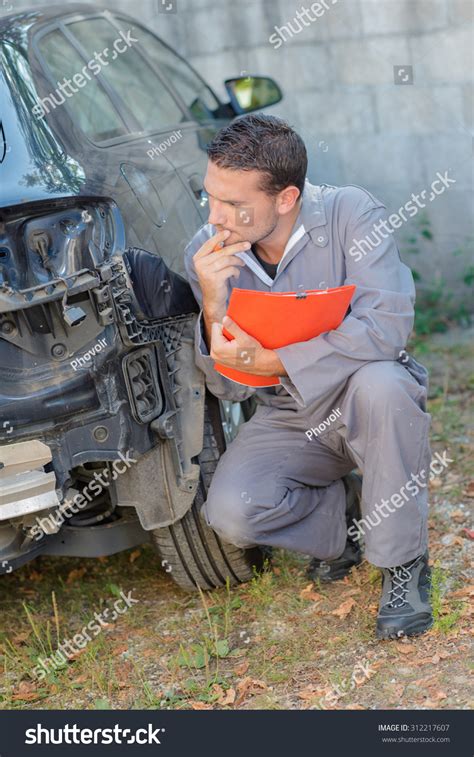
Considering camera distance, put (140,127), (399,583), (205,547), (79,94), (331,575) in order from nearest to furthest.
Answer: (399,583)
(205,547)
(331,575)
(79,94)
(140,127)

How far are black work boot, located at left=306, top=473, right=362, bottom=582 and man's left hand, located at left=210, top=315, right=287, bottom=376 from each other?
0.75 m

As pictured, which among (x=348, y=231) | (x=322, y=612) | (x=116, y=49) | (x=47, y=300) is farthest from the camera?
(x=116, y=49)

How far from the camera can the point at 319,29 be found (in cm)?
661

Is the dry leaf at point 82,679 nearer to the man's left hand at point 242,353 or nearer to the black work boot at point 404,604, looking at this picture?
the black work boot at point 404,604

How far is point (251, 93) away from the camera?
5.14 m

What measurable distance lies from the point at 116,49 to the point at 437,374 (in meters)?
2.50

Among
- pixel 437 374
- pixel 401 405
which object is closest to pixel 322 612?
pixel 401 405

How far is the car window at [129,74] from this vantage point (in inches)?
173

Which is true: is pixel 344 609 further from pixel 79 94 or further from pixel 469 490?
pixel 79 94

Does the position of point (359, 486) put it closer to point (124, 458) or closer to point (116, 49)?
point (124, 458)

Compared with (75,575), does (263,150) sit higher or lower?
higher

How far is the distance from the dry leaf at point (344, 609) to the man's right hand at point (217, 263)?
1.13 m

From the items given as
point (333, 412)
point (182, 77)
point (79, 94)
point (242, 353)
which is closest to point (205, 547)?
point (333, 412)

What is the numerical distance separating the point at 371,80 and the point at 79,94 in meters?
3.15
